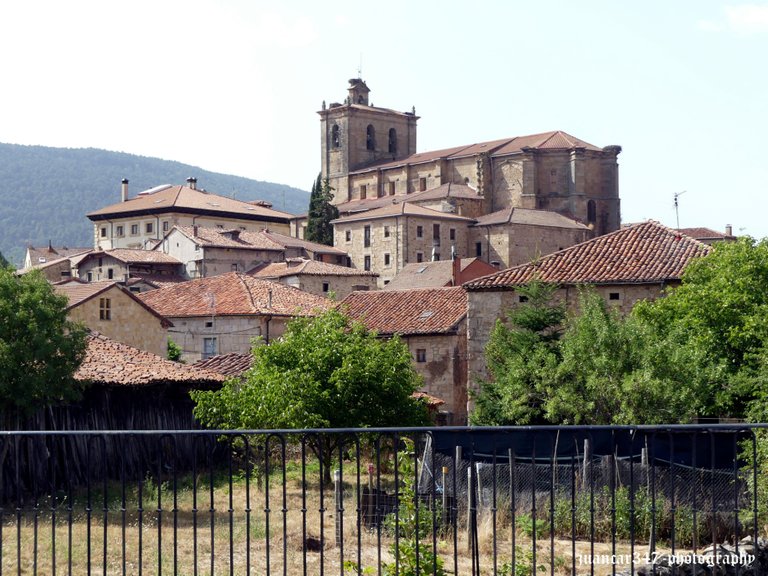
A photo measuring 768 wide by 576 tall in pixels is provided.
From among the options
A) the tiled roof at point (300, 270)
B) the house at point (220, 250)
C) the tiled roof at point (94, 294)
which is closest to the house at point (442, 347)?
the tiled roof at point (94, 294)

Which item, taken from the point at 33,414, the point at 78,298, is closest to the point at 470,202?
the point at 78,298

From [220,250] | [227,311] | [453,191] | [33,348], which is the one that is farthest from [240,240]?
[33,348]

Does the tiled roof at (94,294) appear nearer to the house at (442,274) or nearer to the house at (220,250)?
the house at (442,274)

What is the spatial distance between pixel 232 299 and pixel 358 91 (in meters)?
76.7

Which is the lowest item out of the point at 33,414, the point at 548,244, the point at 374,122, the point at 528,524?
the point at 528,524

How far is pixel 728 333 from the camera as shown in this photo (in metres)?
25.2

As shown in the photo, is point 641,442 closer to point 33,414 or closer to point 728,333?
point 728,333

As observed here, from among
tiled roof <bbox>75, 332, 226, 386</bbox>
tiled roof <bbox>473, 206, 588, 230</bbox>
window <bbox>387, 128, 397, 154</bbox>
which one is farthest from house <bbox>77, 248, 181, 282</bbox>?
window <bbox>387, 128, 397, 154</bbox>

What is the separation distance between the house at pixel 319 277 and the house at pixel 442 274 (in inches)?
75.2

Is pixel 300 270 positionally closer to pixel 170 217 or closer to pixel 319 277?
pixel 319 277

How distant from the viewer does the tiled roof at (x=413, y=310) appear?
123ft

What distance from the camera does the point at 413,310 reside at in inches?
1554

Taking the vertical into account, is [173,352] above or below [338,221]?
below

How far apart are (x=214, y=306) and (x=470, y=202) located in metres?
52.8
